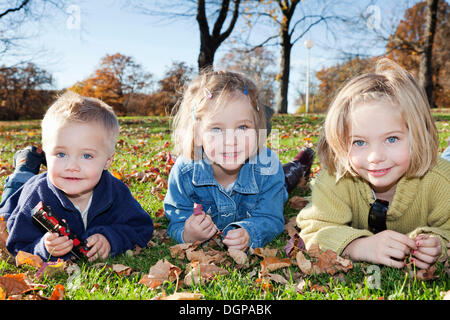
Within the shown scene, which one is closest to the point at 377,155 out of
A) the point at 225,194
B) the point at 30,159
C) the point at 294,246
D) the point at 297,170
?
the point at 294,246

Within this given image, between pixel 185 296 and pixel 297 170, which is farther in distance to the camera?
pixel 297 170

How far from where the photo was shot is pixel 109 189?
2885mm

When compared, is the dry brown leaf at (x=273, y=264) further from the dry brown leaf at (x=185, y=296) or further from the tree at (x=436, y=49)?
the tree at (x=436, y=49)

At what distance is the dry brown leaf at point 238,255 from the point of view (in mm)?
2570

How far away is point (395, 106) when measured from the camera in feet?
7.72

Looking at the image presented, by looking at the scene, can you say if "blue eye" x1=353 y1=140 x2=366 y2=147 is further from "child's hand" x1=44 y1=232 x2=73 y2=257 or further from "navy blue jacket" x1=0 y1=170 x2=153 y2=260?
"child's hand" x1=44 y1=232 x2=73 y2=257

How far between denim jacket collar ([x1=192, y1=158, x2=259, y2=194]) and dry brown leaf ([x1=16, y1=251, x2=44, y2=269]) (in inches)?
49.3

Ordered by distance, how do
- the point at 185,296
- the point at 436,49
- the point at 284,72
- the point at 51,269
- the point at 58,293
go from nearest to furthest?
the point at 185,296, the point at 58,293, the point at 51,269, the point at 284,72, the point at 436,49

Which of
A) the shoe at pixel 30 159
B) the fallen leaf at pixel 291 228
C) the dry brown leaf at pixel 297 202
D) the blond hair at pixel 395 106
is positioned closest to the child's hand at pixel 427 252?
the blond hair at pixel 395 106

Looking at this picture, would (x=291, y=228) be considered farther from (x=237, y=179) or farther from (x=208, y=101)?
(x=208, y=101)

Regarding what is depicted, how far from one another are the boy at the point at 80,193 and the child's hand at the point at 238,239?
2.29 ft

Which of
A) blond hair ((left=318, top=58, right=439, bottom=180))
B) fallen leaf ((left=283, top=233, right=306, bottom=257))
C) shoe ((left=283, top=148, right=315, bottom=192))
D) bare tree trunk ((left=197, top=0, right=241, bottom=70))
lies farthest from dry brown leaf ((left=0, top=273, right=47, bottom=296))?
bare tree trunk ((left=197, top=0, right=241, bottom=70))

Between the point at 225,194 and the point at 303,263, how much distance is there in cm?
98
